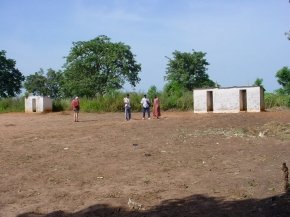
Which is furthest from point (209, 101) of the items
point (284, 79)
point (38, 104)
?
point (38, 104)

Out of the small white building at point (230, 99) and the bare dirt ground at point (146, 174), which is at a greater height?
the small white building at point (230, 99)

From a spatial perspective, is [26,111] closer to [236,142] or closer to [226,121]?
[226,121]

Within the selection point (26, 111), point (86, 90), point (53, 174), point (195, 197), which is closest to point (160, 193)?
point (195, 197)

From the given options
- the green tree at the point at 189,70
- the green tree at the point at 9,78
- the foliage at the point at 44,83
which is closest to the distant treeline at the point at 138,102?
the green tree at the point at 189,70

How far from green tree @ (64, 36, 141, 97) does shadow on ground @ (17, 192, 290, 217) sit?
47947 mm

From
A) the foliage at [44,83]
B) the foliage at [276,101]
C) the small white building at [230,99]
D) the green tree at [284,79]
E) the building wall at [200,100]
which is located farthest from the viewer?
the foliage at [44,83]

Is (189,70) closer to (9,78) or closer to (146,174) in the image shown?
(9,78)

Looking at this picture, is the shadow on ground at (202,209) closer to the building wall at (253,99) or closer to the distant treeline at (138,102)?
the building wall at (253,99)

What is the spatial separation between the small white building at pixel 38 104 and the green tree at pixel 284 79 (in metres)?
20.8

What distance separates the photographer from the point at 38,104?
4019cm

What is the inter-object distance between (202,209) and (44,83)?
7203cm

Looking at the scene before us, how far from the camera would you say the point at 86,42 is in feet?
189

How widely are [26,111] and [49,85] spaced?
Result: 37212 millimetres

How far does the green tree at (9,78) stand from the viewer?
60.1 m
